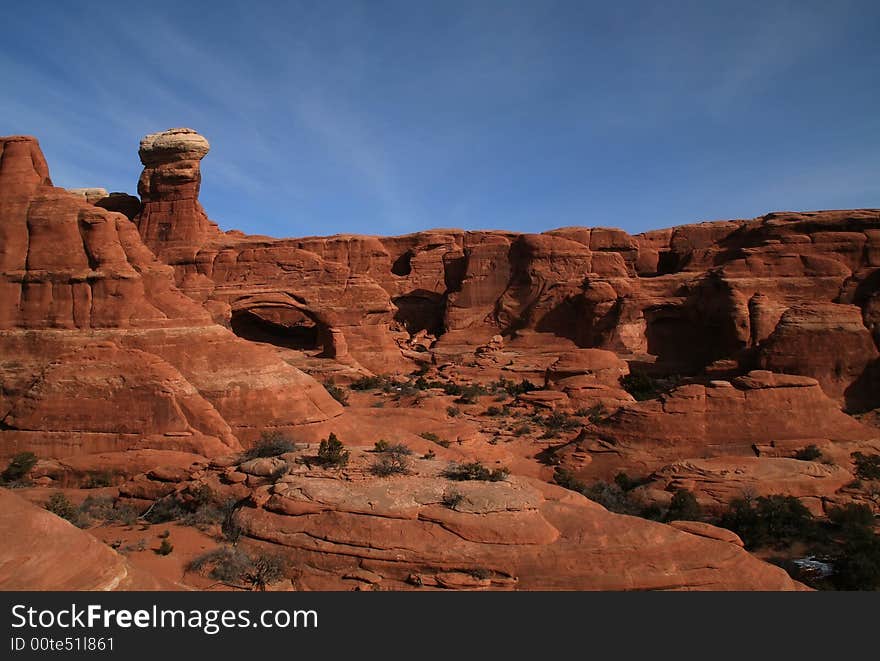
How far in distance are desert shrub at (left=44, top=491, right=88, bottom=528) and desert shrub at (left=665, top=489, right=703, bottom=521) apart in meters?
11.0

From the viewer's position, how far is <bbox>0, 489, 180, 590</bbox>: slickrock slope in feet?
16.7

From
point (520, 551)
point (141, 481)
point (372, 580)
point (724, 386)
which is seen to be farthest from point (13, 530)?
point (724, 386)

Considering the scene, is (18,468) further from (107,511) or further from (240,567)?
(240,567)

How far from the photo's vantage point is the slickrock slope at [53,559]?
5.10 metres

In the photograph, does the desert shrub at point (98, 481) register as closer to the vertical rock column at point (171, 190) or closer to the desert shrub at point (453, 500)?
the desert shrub at point (453, 500)

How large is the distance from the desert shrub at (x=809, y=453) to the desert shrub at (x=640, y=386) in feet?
34.9

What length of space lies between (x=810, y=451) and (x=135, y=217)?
35100mm

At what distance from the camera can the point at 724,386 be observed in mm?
16625

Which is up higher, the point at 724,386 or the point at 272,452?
the point at 724,386

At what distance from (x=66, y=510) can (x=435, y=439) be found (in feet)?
30.9

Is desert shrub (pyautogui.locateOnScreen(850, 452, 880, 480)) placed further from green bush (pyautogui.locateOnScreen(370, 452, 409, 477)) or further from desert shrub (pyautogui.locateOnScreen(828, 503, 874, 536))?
green bush (pyautogui.locateOnScreen(370, 452, 409, 477))

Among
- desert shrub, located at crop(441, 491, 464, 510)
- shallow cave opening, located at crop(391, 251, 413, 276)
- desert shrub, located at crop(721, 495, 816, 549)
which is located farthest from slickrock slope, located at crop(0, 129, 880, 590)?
shallow cave opening, located at crop(391, 251, 413, 276)

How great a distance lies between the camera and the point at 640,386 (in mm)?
27375

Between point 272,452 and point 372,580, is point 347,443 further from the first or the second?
point 372,580
